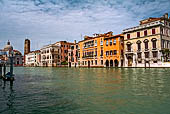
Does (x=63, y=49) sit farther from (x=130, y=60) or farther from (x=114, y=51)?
(x=130, y=60)

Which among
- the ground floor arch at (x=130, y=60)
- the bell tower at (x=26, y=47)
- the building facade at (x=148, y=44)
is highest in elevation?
the bell tower at (x=26, y=47)

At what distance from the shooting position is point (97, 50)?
50.0m

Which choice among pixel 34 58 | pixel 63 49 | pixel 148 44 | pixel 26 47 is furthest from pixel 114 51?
pixel 26 47

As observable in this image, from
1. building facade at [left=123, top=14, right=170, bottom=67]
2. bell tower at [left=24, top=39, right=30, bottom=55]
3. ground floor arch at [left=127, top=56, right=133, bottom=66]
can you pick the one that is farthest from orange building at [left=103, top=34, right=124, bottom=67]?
bell tower at [left=24, top=39, right=30, bottom=55]

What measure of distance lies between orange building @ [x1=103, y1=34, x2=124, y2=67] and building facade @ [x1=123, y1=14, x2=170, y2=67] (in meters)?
1.30

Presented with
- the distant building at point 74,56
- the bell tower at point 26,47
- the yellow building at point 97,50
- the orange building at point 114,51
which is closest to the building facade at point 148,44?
the orange building at point 114,51

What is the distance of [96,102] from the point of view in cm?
561

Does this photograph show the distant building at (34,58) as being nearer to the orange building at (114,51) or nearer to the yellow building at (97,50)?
the yellow building at (97,50)

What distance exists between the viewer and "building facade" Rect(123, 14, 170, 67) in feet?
117

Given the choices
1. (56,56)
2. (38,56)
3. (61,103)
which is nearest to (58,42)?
(56,56)

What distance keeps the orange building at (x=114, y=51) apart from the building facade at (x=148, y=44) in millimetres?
1303

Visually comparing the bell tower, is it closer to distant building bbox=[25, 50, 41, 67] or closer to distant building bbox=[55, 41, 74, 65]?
distant building bbox=[25, 50, 41, 67]

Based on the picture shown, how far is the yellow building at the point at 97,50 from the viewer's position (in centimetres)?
4397

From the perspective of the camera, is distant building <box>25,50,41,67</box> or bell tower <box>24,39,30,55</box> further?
bell tower <box>24,39,30,55</box>
